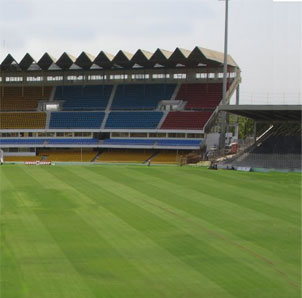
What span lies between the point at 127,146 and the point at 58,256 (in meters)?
39.1

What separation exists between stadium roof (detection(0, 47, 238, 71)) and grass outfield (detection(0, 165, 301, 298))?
1027 inches

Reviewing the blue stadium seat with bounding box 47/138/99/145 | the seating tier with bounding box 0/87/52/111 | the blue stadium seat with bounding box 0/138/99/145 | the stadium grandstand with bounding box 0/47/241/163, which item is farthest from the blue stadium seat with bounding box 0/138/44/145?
the seating tier with bounding box 0/87/52/111

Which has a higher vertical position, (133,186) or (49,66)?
(49,66)

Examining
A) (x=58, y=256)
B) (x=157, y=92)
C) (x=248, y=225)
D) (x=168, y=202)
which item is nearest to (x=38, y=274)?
(x=58, y=256)

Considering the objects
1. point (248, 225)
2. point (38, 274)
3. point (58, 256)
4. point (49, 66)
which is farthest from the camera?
point (49, 66)

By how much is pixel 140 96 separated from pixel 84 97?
25.5 feet

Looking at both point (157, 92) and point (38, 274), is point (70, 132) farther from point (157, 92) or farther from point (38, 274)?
point (38, 274)

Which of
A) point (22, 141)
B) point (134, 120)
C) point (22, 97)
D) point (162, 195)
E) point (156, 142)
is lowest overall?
point (162, 195)

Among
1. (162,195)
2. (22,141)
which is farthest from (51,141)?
(162,195)

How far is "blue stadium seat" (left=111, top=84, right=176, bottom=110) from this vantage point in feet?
196

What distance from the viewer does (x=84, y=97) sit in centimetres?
6275

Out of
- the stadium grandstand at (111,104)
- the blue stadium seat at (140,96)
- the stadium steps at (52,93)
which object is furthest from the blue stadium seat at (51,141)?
the stadium steps at (52,93)

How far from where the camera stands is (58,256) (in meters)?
15.2

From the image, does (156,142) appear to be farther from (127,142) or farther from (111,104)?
(111,104)
